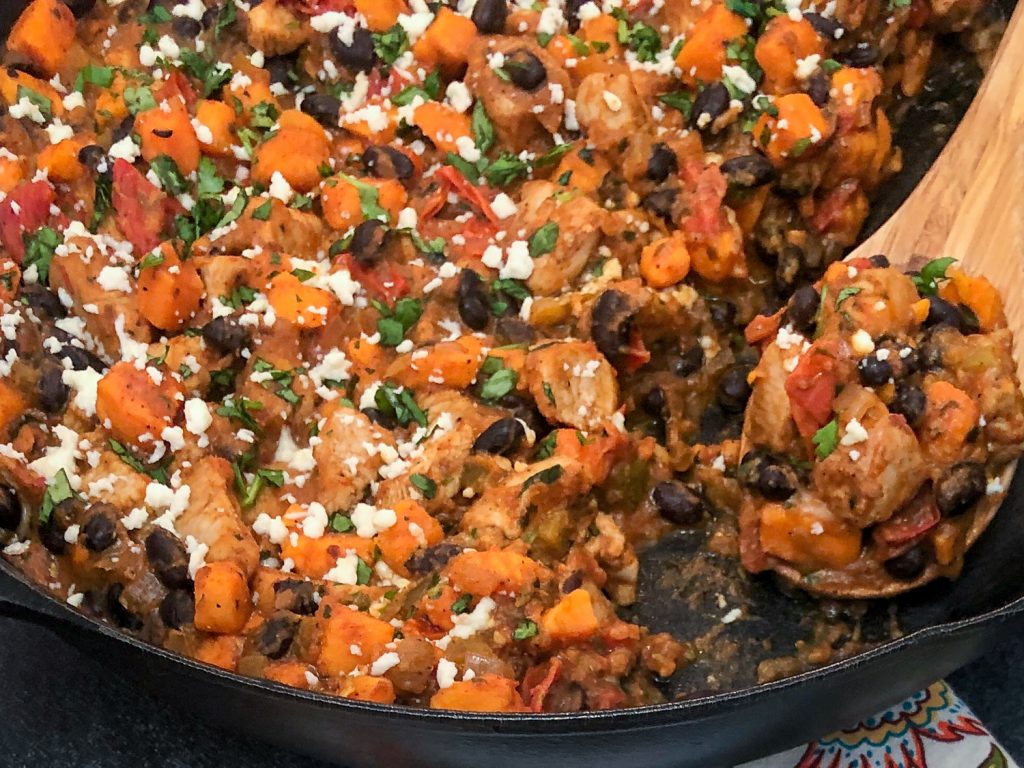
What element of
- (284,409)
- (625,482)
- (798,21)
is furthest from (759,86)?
(284,409)

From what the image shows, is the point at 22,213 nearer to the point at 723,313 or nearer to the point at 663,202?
the point at 663,202

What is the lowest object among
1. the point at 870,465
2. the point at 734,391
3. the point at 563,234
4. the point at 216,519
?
the point at 216,519

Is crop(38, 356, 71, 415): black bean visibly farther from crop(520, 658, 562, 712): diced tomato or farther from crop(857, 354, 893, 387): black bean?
crop(857, 354, 893, 387): black bean

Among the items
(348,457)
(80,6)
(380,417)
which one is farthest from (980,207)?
(80,6)

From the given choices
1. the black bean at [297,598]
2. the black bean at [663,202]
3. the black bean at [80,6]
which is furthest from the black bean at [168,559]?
the black bean at [80,6]

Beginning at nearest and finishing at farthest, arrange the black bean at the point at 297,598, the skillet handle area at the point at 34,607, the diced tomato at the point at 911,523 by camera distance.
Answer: the skillet handle area at the point at 34,607, the black bean at the point at 297,598, the diced tomato at the point at 911,523

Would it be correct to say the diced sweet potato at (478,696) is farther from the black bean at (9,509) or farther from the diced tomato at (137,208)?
the diced tomato at (137,208)

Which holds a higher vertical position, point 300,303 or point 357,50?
point 357,50
